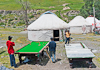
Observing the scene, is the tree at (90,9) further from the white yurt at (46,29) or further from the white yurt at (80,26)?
the white yurt at (46,29)

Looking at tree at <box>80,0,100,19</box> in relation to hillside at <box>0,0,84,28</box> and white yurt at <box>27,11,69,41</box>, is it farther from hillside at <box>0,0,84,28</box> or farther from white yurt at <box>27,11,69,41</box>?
white yurt at <box>27,11,69,41</box>

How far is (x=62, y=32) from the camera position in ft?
60.5

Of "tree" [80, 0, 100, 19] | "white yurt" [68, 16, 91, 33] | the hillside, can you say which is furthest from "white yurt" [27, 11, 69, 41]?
"tree" [80, 0, 100, 19]

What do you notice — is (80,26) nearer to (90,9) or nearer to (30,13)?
(90,9)

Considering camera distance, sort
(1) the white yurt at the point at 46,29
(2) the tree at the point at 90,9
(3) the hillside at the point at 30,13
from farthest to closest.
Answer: (3) the hillside at the point at 30,13, (2) the tree at the point at 90,9, (1) the white yurt at the point at 46,29

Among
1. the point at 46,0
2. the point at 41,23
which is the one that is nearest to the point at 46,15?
the point at 41,23

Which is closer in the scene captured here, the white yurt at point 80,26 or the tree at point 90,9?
the white yurt at point 80,26

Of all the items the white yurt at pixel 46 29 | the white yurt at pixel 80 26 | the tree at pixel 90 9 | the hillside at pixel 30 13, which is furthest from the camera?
the hillside at pixel 30 13

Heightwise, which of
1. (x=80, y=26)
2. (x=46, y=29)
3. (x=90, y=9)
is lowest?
(x=80, y=26)

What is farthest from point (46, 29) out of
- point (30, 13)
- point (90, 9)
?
point (30, 13)

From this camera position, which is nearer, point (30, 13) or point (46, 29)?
point (46, 29)

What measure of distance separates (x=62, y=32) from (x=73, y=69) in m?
10.9

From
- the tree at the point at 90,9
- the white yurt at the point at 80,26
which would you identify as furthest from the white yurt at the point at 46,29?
the tree at the point at 90,9

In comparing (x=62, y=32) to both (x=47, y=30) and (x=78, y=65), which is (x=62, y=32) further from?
(x=78, y=65)
